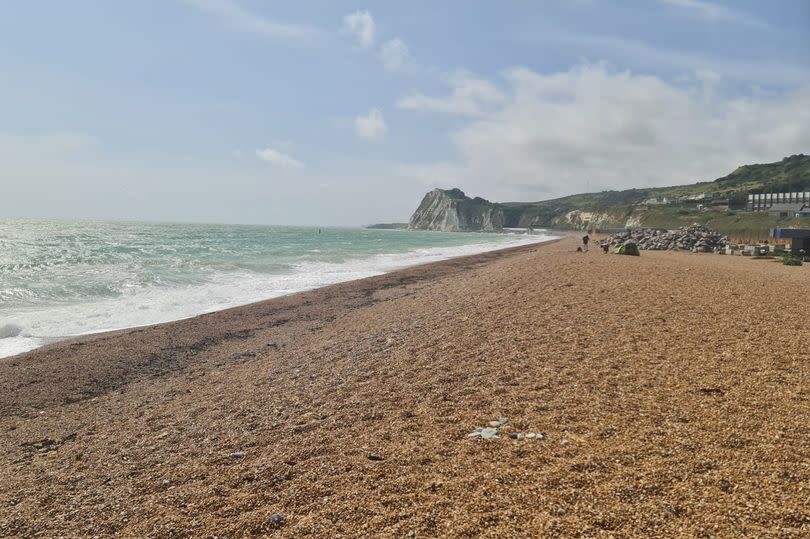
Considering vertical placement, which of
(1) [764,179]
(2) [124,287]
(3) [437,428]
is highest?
(1) [764,179]

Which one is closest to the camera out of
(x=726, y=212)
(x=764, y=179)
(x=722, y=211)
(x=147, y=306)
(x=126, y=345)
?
(x=126, y=345)

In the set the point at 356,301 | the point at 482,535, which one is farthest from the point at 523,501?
the point at 356,301

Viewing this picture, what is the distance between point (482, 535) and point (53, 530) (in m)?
4.01

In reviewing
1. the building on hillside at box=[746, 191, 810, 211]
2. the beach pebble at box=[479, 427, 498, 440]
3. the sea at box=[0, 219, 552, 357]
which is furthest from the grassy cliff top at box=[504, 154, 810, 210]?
the beach pebble at box=[479, 427, 498, 440]

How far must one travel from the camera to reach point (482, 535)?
3.63 meters

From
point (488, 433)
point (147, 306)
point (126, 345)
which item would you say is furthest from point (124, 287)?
point (488, 433)

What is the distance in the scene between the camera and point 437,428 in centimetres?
569

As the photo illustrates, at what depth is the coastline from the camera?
398cm

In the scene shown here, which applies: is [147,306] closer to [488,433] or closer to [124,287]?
[124,287]

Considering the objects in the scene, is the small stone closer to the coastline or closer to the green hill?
the coastline

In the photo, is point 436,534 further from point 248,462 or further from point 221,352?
point 221,352

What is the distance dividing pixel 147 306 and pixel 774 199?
390 feet

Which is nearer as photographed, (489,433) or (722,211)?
(489,433)

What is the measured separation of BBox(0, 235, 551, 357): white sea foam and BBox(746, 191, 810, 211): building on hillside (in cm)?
9878
